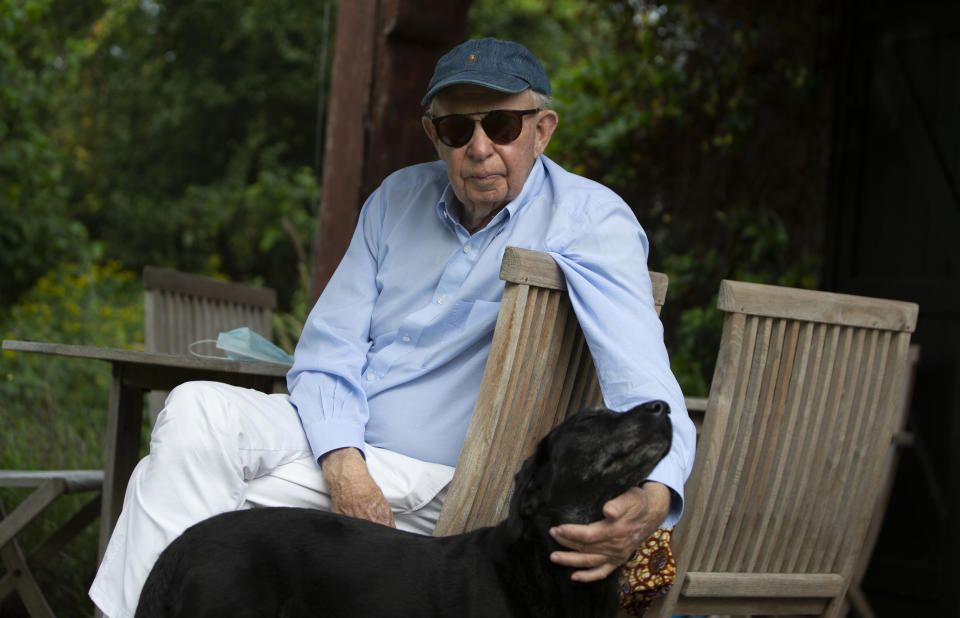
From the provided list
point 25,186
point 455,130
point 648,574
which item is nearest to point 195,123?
point 25,186

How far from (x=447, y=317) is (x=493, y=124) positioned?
474 millimetres

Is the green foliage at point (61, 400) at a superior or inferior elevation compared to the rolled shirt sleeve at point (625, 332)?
inferior

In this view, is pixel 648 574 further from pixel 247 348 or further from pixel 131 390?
pixel 131 390

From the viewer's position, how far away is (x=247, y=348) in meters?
2.95

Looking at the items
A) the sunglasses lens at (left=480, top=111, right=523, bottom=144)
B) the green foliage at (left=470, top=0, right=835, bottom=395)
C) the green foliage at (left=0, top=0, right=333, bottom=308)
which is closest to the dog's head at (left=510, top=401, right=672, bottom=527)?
the sunglasses lens at (left=480, top=111, right=523, bottom=144)

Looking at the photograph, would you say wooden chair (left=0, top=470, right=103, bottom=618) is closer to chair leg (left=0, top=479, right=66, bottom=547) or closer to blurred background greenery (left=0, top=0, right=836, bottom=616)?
chair leg (left=0, top=479, right=66, bottom=547)

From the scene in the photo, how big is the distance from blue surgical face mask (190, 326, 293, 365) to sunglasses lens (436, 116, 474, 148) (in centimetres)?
81

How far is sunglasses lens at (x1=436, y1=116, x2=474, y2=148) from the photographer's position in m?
2.49

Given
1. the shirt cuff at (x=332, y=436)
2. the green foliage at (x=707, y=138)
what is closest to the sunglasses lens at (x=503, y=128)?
the shirt cuff at (x=332, y=436)

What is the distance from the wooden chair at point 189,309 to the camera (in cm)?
371

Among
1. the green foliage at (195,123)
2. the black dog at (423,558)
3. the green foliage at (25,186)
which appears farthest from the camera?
the green foliage at (195,123)

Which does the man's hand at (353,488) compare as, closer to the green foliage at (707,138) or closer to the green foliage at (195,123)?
the green foliage at (707,138)

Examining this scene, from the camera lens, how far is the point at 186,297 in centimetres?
398

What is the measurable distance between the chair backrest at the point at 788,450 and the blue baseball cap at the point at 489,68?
0.68m
